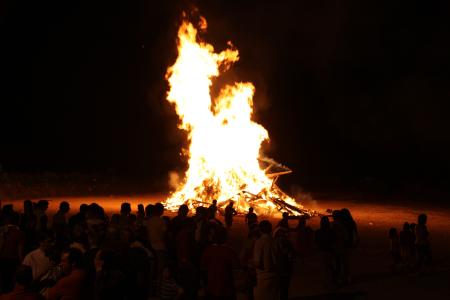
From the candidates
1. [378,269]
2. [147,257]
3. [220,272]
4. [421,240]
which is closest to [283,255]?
[220,272]

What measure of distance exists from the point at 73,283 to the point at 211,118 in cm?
1771

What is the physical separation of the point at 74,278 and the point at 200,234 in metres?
3.28

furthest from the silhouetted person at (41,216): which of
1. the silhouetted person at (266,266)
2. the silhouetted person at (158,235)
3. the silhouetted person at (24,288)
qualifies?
the silhouetted person at (24,288)

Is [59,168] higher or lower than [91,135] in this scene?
lower

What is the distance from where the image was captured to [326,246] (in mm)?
8727

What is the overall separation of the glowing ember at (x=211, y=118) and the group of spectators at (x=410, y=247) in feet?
36.2

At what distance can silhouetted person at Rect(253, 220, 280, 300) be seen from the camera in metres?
6.66

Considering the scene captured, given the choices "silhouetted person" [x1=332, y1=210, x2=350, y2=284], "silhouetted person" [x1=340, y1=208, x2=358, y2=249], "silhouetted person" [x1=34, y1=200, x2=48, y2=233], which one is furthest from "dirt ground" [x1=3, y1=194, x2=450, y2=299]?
"silhouetted person" [x1=34, y1=200, x2=48, y2=233]

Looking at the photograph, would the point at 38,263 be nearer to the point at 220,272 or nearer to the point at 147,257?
the point at 147,257

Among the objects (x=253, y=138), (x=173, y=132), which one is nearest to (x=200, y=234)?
(x=253, y=138)

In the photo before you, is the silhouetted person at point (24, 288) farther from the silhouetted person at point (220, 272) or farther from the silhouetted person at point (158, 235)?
the silhouetted person at point (158, 235)

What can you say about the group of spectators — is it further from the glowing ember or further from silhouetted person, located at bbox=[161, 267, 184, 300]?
the glowing ember

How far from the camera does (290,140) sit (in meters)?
48.9

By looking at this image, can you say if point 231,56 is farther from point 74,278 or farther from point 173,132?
point 173,132
